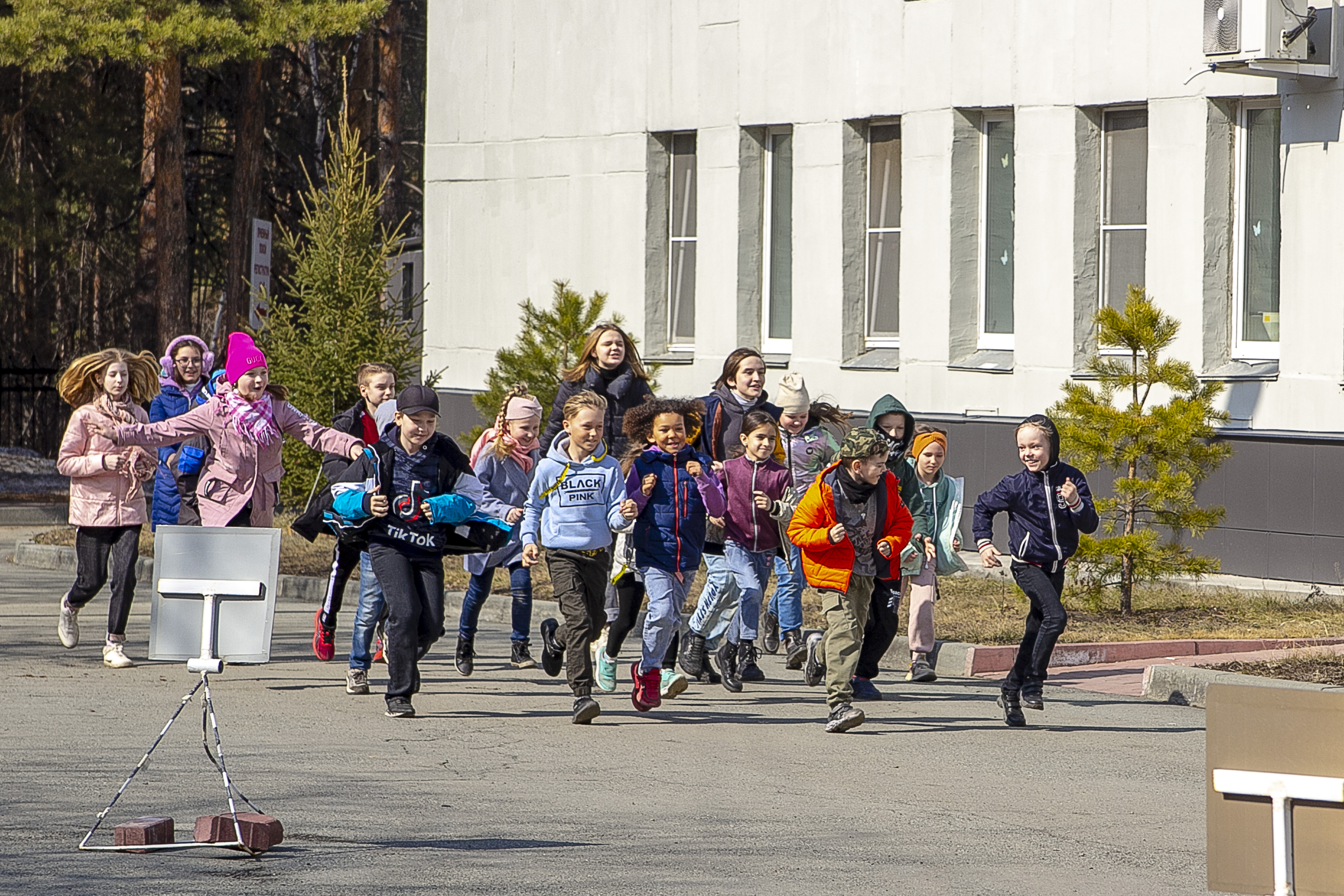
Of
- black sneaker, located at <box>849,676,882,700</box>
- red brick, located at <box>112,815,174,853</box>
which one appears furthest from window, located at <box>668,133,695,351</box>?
red brick, located at <box>112,815,174,853</box>

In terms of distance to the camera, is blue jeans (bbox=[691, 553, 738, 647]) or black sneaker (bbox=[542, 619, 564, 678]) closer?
blue jeans (bbox=[691, 553, 738, 647])

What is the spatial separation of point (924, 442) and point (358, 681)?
12.1ft

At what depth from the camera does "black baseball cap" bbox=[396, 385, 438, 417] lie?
965 centimetres

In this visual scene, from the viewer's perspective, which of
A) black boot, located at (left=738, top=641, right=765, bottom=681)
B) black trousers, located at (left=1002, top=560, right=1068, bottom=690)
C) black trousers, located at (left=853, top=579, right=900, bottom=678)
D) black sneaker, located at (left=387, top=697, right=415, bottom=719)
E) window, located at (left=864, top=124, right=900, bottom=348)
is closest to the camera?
black sneaker, located at (left=387, top=697, right=415, bottom=719)

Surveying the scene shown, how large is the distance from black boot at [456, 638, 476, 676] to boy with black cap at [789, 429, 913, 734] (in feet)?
8.64

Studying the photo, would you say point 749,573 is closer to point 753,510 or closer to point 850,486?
point 753,510

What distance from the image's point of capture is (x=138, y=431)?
36.5 ft

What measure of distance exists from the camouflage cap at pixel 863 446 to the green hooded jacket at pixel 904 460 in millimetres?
770

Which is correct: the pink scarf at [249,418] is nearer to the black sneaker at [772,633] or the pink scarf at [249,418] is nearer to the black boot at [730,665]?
the black boot at [730,665]

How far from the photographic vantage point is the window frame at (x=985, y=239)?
18906mm

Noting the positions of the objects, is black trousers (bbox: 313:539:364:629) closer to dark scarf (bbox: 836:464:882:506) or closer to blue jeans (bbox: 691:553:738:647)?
blue jeans (bbox: 691:553:738:647)

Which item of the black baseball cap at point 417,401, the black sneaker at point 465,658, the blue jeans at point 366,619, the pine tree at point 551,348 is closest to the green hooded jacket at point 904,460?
the black baseball cap at point 417,401

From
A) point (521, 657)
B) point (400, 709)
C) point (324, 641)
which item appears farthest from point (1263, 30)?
point (400, 709)

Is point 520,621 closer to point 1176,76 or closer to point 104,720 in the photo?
point 104,720
